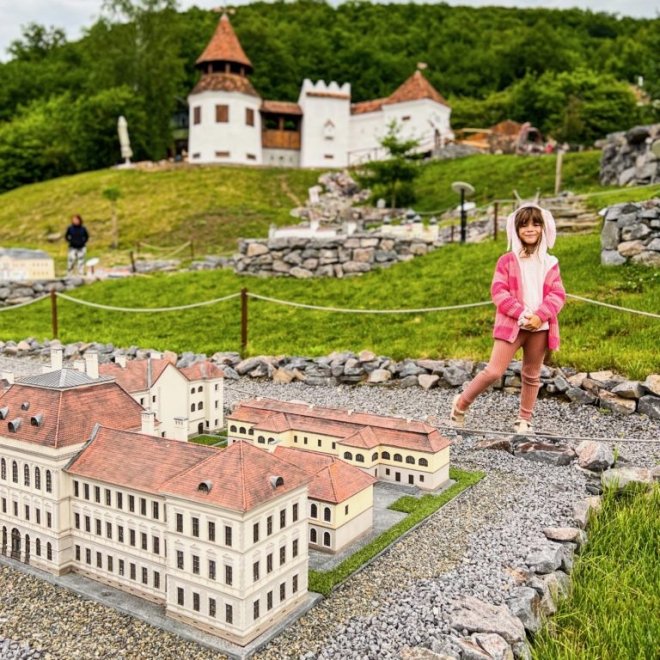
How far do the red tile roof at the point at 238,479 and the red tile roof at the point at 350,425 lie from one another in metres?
1.90

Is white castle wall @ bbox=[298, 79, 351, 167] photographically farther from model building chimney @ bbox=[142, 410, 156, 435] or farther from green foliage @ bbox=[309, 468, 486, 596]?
model building chimney @ bbox=[142, 410, 156, 435]

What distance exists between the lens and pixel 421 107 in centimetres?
4109

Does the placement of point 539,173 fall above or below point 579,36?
A: below

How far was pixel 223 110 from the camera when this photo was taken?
136 ft

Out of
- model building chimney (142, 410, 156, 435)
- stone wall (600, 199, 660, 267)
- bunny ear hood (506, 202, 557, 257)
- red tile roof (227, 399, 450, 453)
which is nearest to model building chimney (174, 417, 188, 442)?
model building chimney (142, 410, 156, 435)

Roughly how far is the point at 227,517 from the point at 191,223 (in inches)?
1139

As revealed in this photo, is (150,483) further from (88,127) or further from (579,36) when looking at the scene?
(579,36)

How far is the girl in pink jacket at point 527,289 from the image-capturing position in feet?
19.7

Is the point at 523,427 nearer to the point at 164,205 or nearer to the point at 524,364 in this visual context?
the point at 524,364

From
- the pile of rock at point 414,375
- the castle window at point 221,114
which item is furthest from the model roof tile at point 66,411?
the castle window at point 221,114

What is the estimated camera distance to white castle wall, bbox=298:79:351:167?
42.9 meters

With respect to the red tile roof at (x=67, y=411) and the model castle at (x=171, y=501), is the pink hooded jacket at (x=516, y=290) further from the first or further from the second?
the red tile roof at (x=67, y=411)

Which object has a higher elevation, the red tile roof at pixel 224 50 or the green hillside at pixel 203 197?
the red tile roof at pixel 224 50

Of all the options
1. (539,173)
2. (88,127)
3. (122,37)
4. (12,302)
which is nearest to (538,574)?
(12,302)
